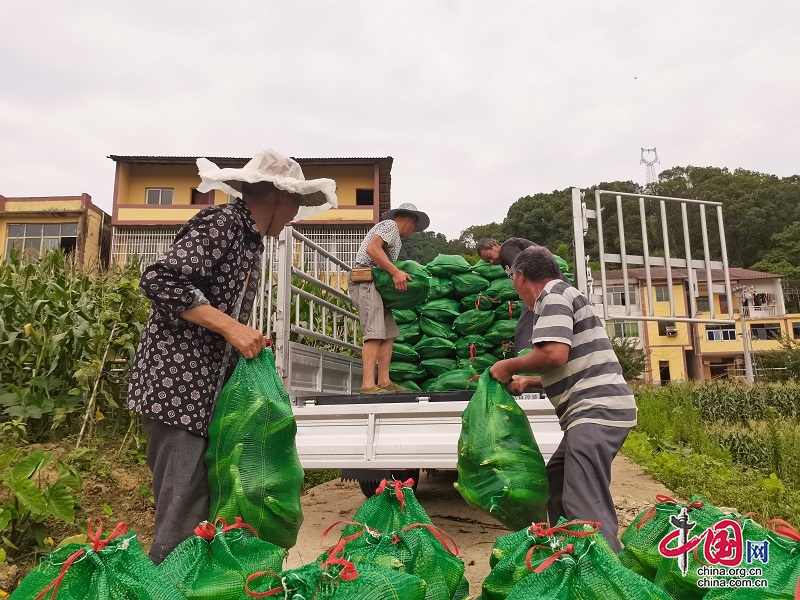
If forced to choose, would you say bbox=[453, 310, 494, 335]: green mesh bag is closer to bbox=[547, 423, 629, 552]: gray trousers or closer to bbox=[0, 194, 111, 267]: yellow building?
bbox=[547, 423, 629, 552]: gray trousers

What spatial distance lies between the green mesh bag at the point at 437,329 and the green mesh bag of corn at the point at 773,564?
3662 millimetres

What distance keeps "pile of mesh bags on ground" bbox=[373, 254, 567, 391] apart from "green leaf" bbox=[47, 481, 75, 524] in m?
2.43

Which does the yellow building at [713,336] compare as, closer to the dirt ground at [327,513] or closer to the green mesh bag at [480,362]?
the dirt ground at [327,513]

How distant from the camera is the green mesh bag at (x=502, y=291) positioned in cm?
491

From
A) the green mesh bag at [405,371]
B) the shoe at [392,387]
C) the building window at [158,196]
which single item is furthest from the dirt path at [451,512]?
the building window at [158,196]

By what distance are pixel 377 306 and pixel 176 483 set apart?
2805 mm

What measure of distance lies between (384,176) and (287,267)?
19699 mm

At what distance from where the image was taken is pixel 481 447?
2.28 m

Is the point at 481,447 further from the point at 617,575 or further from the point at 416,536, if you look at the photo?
the point at 617,575

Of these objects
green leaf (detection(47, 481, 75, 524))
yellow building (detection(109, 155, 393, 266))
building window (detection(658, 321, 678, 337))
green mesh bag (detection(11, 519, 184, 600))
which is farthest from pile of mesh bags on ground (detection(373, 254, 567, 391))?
building window (detection(658, 321, 678, 337))

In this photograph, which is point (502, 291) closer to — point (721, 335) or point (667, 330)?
point (667, 330)

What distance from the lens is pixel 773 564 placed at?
1.25 meters

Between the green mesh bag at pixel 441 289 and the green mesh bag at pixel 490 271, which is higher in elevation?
the green mesh bag at pixel 490 271

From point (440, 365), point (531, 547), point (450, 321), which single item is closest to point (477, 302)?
point (450, 321)
